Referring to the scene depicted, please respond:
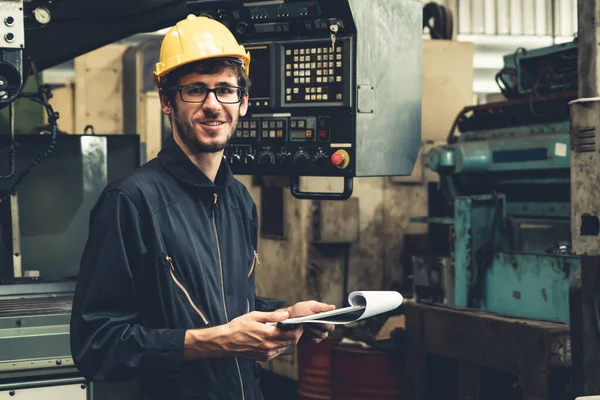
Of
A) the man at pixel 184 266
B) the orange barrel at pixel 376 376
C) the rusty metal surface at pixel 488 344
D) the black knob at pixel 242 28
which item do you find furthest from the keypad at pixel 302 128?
the orange barrel at pixel 376 376

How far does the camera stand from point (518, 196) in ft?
13.2

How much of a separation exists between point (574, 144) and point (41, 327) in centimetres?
158

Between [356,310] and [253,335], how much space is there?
193 millimetres

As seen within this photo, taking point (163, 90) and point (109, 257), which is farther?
point (163, 90)

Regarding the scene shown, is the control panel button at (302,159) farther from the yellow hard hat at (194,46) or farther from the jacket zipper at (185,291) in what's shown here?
the jacket zipper at (185,291)

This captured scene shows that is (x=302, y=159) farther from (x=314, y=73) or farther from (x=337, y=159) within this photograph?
(x=314, y=73)

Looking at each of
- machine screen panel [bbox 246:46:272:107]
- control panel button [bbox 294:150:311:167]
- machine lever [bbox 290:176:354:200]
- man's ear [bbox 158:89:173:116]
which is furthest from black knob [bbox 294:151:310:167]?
man's ear [bbox 158:89:173:116]

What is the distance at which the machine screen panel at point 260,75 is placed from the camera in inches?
114

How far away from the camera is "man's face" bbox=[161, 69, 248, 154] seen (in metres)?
1.65

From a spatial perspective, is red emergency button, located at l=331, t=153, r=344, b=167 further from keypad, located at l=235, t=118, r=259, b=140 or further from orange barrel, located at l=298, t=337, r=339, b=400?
orange barrel, located at l=298, t=337, r=339, b=400

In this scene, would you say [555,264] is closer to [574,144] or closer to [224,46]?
[574,144]

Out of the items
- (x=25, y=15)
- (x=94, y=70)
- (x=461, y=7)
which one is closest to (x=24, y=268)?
(x=25, y=15)

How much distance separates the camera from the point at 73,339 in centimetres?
156

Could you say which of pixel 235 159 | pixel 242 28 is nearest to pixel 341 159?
pixel 235 159
